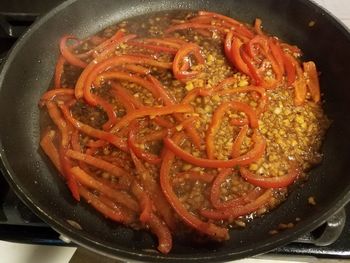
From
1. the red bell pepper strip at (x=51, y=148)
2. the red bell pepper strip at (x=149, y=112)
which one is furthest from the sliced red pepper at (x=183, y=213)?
the red bell pepper strip at (x=51, y=148)

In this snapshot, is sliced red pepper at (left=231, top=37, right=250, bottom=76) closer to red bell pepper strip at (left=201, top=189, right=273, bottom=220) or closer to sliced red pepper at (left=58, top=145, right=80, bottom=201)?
red bell pepper strip at (left=201, top=189, right=273, bottom=220)

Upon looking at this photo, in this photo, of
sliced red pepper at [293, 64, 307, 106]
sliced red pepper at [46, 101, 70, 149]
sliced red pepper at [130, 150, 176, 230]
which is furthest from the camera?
sliced red pepper at [293, 64, 307, 106]

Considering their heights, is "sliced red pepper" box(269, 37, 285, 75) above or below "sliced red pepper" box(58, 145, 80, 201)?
above

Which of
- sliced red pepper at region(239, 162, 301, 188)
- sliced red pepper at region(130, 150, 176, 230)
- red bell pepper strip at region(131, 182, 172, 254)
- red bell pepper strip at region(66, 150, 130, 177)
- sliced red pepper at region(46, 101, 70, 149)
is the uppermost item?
sliced red pepper at region(239, 162, 301, 188)

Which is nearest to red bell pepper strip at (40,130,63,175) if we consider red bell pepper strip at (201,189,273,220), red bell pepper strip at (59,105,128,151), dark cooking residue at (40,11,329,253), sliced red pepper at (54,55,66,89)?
dark cooking residue at (40,11,329,253)

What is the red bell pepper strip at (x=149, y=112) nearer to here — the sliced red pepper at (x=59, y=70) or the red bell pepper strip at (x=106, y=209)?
the red bell pepper strip at (x=106, y=209)

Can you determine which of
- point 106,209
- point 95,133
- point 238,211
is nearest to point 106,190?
→ point 106,209
